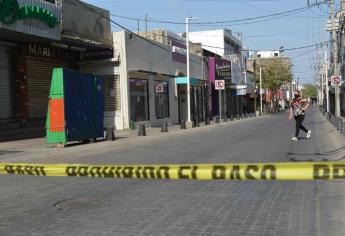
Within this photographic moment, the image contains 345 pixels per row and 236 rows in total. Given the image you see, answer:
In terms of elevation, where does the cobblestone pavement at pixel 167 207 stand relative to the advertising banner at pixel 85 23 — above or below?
below

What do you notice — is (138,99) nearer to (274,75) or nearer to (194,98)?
(194,98)

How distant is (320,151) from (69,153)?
7.92m

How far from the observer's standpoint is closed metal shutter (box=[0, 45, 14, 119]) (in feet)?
78.4

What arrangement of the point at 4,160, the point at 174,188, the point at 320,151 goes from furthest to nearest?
the point at 320,151
the point at 4,160
the point at 174,188

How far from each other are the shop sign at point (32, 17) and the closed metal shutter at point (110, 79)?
7579 millimetres

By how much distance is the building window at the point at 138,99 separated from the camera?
33.6 meters

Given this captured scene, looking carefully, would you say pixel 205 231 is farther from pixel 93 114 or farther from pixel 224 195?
pixel 93 114

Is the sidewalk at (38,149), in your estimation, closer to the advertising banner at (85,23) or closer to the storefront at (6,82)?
the storefront at (6,82)

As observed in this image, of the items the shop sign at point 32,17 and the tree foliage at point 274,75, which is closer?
the shop sign at point 32,17

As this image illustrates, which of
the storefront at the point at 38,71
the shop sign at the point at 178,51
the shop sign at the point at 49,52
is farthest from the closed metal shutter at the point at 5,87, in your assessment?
the shop sign at the point at 178,51

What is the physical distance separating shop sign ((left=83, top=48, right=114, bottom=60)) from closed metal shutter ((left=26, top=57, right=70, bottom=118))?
12.9ft

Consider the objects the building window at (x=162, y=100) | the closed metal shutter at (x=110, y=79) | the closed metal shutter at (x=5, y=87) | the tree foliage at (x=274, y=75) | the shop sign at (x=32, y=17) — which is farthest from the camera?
the tree foliage at (x=274, y=75)

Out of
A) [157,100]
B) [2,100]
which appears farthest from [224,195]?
[157,100]

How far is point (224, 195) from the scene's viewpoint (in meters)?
8.89
